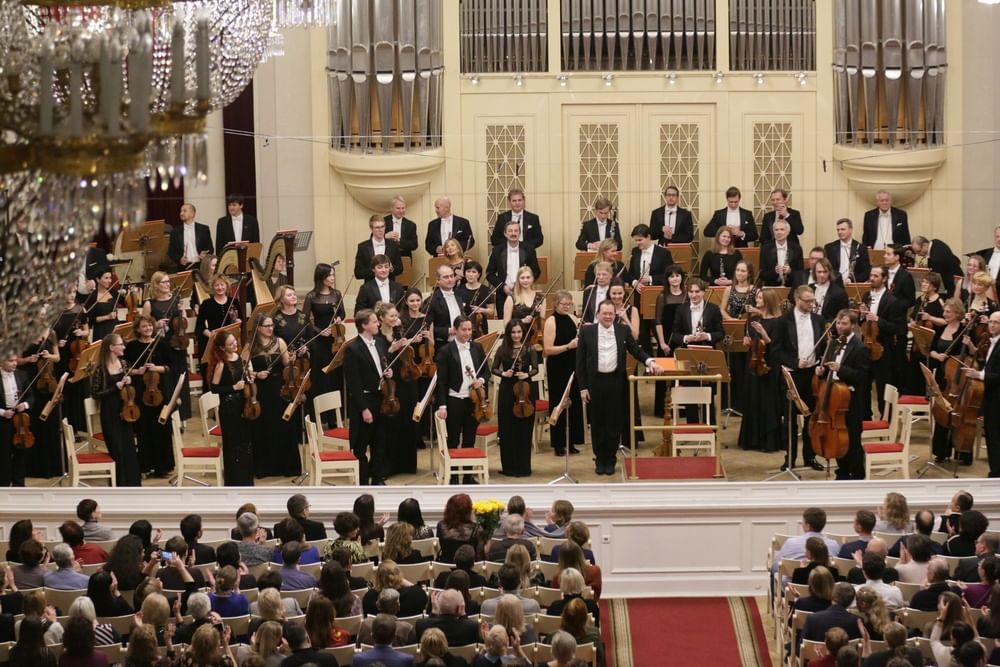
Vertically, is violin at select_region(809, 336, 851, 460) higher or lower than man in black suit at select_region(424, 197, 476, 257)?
lower

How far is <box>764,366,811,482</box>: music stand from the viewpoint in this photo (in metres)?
12.0

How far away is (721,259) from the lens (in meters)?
14.4

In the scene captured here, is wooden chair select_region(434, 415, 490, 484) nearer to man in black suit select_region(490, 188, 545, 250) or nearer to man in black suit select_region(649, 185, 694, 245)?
man in black suit select_region(490, 188, 545, 250)

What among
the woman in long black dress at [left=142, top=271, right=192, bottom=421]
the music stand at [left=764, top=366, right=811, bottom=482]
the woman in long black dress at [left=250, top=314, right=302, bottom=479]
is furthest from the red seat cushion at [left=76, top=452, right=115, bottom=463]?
the music stand at [left=764, top=366, right=811, bottom=482]

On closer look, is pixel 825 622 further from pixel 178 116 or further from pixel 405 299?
pixel 405 299

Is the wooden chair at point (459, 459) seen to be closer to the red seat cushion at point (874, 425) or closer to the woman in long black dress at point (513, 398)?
the woman in long black dress at point (513, 398)

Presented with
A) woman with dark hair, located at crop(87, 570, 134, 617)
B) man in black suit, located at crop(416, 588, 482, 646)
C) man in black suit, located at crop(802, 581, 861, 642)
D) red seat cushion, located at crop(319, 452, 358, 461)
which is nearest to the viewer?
man in black suit, located at crop(416, 588, 482, 646)

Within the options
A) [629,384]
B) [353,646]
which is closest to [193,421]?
[629,384]

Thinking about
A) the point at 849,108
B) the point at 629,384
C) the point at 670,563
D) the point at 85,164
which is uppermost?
the point at 849,108

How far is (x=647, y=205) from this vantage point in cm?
1566

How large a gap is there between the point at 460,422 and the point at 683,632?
278 centimetres

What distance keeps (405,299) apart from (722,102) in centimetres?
402

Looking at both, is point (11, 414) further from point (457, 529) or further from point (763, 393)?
point (763, 393)

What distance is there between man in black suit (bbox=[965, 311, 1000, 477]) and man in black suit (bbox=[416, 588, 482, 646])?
509 centimetres
